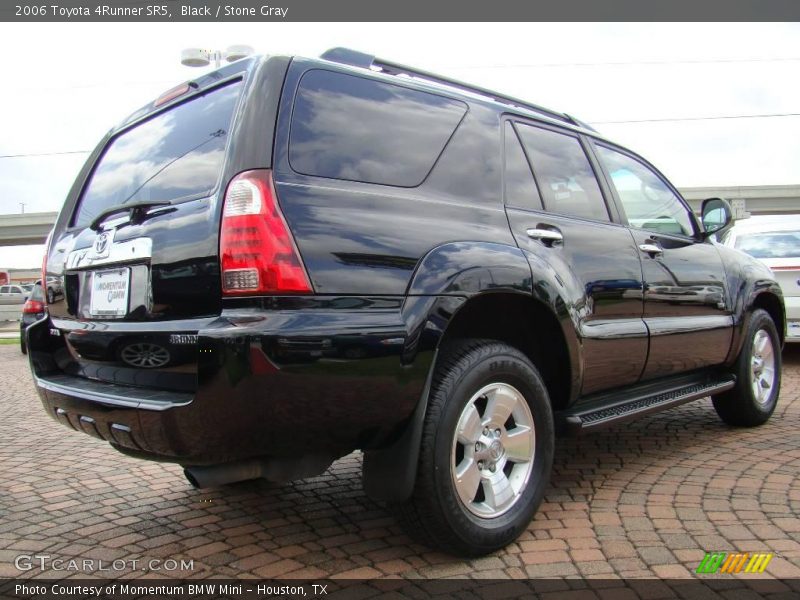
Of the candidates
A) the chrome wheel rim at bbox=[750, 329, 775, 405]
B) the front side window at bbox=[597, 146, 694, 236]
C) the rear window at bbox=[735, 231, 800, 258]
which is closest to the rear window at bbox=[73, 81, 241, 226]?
the front side window at bbox=[597, 146, 694, 236]

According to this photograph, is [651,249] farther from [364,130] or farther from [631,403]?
[364,130]

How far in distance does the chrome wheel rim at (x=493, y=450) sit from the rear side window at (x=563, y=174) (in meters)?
1.03

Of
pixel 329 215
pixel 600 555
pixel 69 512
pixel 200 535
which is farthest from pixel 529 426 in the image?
pixel 69 512

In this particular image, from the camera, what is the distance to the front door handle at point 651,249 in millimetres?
3527

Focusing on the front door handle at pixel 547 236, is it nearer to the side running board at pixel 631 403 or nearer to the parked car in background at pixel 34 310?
the side running board at pixel 631 403

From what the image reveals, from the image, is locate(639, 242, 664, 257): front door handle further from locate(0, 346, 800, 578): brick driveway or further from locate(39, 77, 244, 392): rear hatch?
locate(39, 77, 244, 392): rear hatch

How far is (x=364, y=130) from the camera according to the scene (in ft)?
7.77

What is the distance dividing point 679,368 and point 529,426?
5.20 feet

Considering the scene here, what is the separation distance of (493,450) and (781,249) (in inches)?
270

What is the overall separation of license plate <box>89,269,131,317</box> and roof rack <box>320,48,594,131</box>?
1.15m

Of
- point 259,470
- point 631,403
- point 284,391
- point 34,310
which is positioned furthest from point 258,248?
point 631,403

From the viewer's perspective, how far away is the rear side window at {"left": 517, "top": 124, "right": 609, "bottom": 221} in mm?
3121

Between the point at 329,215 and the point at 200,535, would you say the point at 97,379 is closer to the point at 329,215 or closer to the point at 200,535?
the point at 200,535

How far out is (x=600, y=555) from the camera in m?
2.47
